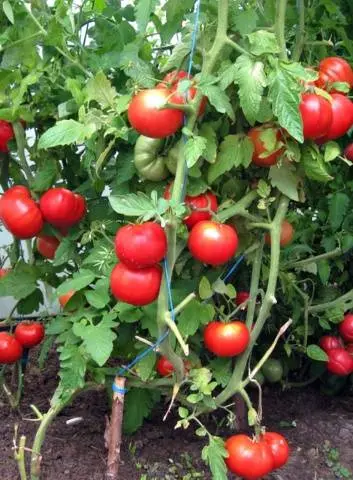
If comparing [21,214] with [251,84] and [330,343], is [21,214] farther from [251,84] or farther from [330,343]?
[330,343]

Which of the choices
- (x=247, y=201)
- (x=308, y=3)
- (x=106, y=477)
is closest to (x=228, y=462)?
(x=106, y=477)

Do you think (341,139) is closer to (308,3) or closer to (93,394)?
(308,3)

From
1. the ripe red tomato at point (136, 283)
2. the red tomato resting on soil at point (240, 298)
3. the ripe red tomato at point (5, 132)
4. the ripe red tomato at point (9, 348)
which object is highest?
the ripe red tomato at point (5, 132)

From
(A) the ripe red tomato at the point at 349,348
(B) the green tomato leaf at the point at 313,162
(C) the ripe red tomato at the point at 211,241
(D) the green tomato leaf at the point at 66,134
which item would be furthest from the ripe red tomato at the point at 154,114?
(A) the ripe red tomato at the point at 349,348

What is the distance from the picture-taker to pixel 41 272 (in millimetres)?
1806

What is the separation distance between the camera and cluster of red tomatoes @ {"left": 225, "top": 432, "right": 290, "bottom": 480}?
147 cm

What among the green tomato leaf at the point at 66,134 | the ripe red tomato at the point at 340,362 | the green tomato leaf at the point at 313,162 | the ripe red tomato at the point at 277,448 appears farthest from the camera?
the ripe red tomato at the point at 340,362

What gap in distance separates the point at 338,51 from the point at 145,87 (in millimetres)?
772

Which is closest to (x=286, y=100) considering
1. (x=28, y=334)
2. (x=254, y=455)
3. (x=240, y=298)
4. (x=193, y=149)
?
(x=193, y=149)

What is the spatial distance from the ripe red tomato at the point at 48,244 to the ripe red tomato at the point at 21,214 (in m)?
0.16

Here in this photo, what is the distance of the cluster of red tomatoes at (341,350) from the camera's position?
6.36 feet

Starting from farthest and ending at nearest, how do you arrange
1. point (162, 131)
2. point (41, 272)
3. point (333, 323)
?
point (333, 323)
point (41, 272)
point (162, 131)

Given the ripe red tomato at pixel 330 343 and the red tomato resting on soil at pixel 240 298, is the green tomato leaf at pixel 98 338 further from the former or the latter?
the ripe red tomato at pixel 330 343

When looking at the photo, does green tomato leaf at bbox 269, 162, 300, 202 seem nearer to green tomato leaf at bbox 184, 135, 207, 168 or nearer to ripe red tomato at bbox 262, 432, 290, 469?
green tomato leaf at bbox 184, 135, 207, 168
